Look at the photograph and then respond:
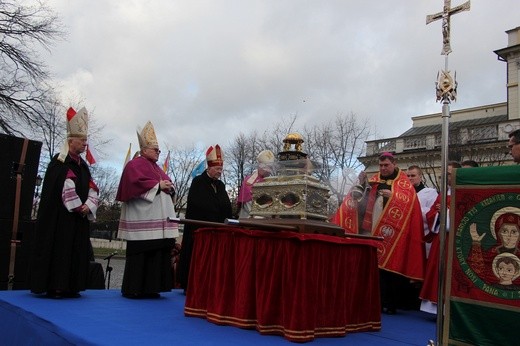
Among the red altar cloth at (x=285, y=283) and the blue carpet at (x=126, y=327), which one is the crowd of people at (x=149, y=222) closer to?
the blue carpet at (x=126, y=327)

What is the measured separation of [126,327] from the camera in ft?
12.8

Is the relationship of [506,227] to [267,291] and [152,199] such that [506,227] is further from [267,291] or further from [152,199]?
[152,199]

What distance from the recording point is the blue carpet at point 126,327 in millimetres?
3586

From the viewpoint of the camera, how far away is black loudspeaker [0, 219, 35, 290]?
21.7ft

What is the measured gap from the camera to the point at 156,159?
6.05 meters

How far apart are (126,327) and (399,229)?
3474mm

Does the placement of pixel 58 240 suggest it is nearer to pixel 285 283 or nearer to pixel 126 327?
pixel 126 327

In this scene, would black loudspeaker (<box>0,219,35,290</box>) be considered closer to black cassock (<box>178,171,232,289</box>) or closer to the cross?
black cassock (<box>178,171,232,289</box>)

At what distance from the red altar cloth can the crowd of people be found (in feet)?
3.02

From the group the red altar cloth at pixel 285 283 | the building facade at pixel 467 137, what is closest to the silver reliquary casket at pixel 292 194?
the red altar cloth at pixel 285 283

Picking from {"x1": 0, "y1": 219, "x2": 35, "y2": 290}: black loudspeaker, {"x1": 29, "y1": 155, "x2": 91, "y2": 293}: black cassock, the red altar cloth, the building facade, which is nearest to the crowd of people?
{"x1": 29, "y1": 155, "x2": 91, "y2": 293}: black cassock

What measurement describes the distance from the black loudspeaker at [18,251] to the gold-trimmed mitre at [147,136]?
223 cm

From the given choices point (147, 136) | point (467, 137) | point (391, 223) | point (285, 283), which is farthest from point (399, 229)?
point (467, 137)

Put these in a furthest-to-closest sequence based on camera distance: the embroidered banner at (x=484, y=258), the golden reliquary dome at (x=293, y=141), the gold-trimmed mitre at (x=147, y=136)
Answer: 1. the gold-trimmed mitre at (x=147, y=136)
2. the golden reliquary dome at (x=293, y=141)
3. the embroidered banner at (x=484, y=258)
